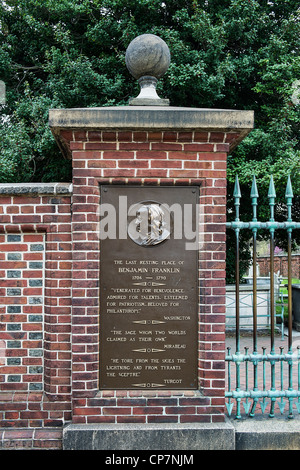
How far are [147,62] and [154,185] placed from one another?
113 cm

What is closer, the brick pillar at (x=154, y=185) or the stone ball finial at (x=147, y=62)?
the brick pillar at (x=154, y=185)

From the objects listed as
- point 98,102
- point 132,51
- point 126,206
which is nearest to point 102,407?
point 126,206

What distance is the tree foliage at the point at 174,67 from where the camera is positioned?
8.63 meters

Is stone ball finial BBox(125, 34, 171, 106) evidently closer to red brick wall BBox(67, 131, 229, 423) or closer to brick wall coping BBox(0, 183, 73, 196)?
red brick wall BBox(67, 131, 229, 423)

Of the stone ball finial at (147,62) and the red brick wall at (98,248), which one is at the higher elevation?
the stone ball finial at (147,62)

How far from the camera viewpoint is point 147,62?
3549 millimetres

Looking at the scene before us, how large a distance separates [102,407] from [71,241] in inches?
50.7

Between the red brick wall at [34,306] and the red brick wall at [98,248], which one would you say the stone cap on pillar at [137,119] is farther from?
the red brick wall at [34,306]

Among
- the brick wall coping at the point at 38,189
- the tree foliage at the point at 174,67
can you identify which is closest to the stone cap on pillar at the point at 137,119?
the brick wall coping at the point at 38,189

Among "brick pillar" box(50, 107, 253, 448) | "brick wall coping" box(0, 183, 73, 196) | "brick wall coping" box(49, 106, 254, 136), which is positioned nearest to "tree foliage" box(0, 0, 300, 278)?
"brick pillar" box(50, 107, 253, 448)

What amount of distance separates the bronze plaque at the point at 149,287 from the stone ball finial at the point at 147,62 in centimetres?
87

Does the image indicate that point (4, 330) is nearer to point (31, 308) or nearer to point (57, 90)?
point (31, 308)

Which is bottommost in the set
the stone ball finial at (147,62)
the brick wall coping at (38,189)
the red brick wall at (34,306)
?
the red brick wall at (34,306)

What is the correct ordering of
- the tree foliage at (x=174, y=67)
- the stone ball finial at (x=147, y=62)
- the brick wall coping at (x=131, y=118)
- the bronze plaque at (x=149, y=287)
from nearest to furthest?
1. the brick wall coping at (x=131, y=118)
2. the bronze plaque at (x=149, y=287)
3. the stone ball finial at (x=147, y=62)
4. the tree foliage at (x=174, y=67)
